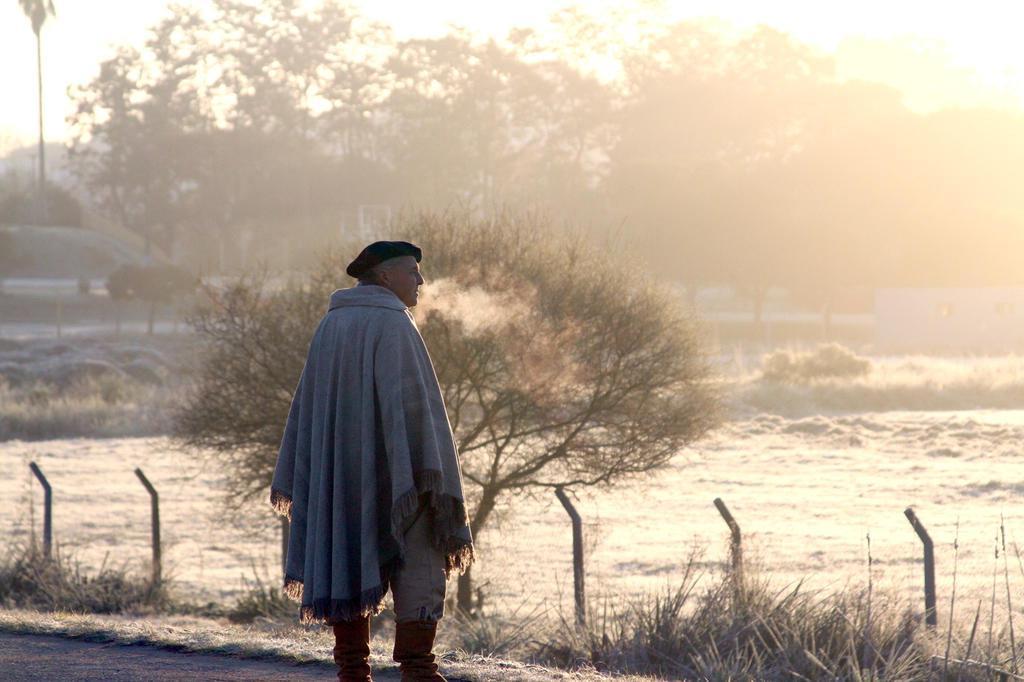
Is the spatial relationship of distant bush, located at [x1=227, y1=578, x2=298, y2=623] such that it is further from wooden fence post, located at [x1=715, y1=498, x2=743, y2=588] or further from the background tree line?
the background tree line

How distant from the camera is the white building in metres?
60.1

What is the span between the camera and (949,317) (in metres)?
61.2

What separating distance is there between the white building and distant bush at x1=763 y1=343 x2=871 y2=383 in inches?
565

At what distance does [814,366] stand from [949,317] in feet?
59.9

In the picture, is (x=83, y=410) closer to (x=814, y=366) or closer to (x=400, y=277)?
(x=814, y=366)

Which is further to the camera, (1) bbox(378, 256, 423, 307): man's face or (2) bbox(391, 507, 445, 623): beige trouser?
(1) bbox(378, 256, 423, 307): man's face

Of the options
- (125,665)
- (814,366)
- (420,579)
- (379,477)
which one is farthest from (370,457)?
(814,366)

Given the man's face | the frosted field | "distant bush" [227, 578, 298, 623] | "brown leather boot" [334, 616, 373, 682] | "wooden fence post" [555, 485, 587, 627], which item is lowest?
the frosted field

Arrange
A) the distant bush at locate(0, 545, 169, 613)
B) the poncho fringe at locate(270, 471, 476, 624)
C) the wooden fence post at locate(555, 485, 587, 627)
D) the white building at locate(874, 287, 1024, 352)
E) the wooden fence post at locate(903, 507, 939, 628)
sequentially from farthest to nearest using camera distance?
the white building at locate(874, 287, 1024, 352), the distant bush at locate(0, 545, 169, 613), the wooden fence post at locate(555, 485, 587, 627), the wooden fence post at locate(903, 507, 939, 628), the poncho fringe at locate(270, 471, 476, 624)

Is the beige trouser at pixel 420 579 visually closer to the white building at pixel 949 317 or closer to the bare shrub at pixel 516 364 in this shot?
the bare shrub at pixel 516 364

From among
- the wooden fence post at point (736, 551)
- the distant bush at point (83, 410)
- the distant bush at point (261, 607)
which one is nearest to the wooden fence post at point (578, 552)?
the wooden fence post at point (736, 551)

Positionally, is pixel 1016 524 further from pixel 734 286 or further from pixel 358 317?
pixel 734 286

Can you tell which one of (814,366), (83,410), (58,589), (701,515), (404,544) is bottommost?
(701,515)

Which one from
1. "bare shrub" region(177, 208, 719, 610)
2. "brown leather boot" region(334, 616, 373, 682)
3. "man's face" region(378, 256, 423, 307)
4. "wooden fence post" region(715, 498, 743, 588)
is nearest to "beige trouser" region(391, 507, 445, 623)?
"brown leather boot" region(334, 616, 373, 682)
